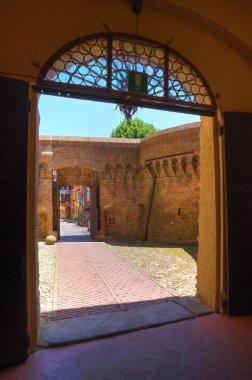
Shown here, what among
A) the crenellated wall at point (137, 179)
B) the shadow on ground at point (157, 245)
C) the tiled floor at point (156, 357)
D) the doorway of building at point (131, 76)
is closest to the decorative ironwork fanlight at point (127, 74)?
the doorway of building at point (131, 76)

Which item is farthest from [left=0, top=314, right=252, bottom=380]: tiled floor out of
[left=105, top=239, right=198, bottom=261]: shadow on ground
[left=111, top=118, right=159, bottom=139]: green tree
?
[left=111, top=118, right=159, bottom=139]: green tree

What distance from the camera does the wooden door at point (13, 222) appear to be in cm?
292

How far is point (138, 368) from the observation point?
2.90 meters

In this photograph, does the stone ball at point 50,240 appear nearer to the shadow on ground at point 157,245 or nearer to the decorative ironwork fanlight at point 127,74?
the shadow on ground at point 157,245

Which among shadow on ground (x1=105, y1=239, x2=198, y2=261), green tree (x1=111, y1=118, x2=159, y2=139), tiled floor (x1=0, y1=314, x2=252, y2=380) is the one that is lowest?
shadow on ground (x1=105, y1=239, x2=198, y2=261)

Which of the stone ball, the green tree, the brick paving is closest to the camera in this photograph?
the brick paving

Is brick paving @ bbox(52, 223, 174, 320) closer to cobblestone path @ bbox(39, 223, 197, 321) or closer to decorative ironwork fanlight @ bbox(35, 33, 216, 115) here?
cobblestone path @ bbox(39, 223, 197, 321)

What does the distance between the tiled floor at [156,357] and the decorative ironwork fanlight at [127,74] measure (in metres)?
2.89

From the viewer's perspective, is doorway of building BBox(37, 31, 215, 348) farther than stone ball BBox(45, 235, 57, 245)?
No

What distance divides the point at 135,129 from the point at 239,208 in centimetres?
2910

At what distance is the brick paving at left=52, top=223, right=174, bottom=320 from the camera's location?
505 cm

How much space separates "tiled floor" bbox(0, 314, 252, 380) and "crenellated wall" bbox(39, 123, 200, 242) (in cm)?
1108

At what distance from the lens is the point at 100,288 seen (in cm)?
648

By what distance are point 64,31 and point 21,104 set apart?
3.67ft
